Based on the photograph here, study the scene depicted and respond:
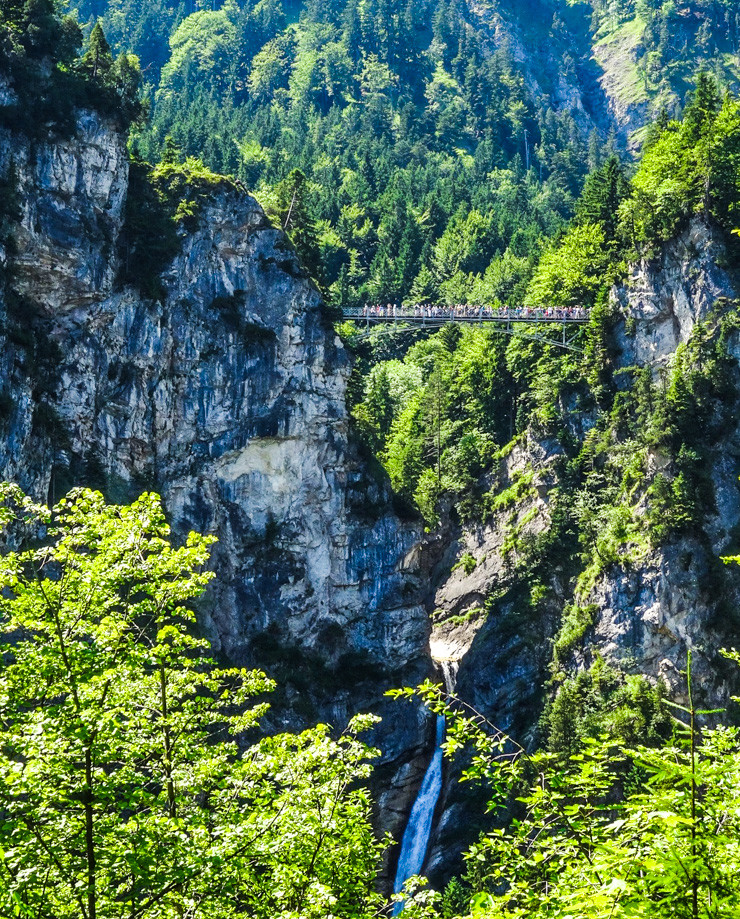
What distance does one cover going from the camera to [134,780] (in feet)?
36.1

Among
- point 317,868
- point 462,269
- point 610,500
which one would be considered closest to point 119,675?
point 317,868

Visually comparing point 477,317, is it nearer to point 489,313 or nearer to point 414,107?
point 489,313

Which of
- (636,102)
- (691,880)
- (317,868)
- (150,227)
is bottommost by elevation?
(317,868)

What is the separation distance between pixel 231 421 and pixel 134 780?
41.2 m

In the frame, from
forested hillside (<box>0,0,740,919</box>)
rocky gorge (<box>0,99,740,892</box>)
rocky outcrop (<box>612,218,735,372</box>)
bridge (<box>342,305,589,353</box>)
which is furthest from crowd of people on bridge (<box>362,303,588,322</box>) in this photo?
rocky outcrop (<box>612,218,735,372</box>)

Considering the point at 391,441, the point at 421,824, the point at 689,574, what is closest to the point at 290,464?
the point at 391,441

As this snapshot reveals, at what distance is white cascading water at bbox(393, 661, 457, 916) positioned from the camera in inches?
1972

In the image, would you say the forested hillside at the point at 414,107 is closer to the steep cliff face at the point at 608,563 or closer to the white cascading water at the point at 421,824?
the steep cliff face at the point at 608,563

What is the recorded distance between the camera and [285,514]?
52938 millimetres

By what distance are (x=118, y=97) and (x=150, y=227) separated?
6.29 metres

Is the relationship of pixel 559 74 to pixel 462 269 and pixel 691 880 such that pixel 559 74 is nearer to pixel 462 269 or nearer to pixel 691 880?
pixel 462 269

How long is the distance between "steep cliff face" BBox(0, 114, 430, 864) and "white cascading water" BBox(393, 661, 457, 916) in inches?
40.6

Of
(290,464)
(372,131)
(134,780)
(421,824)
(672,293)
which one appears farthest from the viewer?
(372,131)

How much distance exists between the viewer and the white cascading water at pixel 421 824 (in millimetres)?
50094
